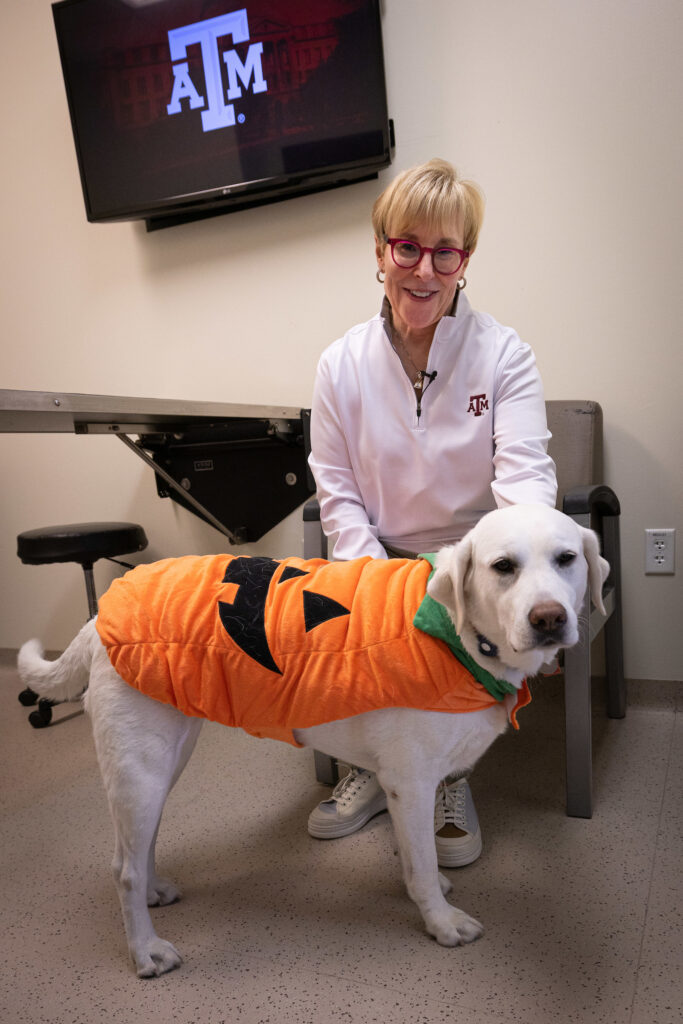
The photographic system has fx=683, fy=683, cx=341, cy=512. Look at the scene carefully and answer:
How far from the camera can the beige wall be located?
6.24ft

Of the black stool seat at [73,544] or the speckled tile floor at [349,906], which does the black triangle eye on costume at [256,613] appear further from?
the black stool seat at [73,544]

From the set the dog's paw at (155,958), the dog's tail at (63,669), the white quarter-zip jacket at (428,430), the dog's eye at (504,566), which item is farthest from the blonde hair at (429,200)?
the dog's paw at (155,958)

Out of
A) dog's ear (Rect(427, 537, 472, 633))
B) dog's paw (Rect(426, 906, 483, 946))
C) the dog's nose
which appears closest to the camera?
the dog's nose

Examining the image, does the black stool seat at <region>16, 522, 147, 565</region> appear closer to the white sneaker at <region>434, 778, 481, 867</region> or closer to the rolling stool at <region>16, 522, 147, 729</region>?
the rolling stool at <region>16, 522, 147, 729</region>

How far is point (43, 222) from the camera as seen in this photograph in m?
2.75

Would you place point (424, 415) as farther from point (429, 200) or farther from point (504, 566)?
point (504, 566)

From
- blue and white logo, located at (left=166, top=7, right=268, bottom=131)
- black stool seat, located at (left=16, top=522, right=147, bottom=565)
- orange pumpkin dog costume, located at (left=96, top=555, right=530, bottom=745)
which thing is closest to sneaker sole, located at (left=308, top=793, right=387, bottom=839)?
orange pumpkin dog costume, located at (left=96, top=555, right=530, bottom=745)

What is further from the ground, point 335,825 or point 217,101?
point 217,101

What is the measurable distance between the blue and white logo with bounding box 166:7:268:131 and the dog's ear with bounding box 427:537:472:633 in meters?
1.87

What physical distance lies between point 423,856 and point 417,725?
23cm

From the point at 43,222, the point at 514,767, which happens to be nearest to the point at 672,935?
the point at 514,767

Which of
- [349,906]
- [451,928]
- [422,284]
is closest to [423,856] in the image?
[451,928]

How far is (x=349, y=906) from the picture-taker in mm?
1293

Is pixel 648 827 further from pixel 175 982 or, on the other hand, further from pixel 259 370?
pixel 259 370
